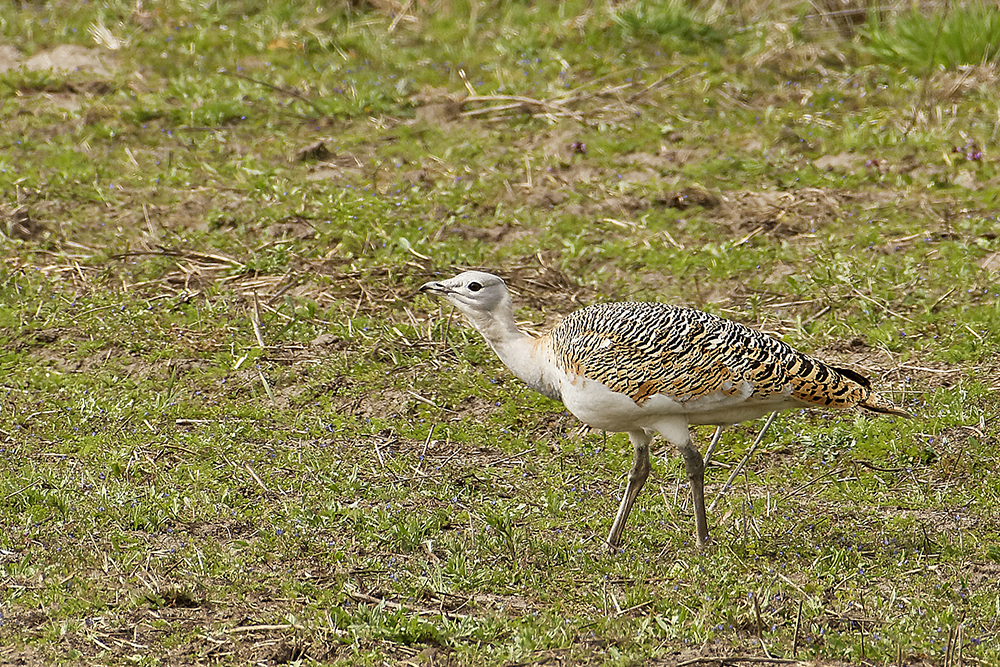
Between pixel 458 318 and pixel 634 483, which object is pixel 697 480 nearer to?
pixel 634 483

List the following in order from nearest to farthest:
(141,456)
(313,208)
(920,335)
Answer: (141,456)
(920,335)
(313,208)

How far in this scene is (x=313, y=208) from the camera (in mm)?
9289

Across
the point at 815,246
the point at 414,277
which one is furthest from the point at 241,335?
the point at 815,246

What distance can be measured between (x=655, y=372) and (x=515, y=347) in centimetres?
72

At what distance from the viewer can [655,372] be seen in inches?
214

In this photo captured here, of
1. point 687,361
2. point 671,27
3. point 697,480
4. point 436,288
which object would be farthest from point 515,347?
point 671,27

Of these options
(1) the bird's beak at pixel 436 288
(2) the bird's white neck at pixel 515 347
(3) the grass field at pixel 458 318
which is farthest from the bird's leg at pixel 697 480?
(1) the bird's beak at pixel 436 288

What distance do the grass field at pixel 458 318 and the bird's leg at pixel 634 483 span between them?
0.53 ft

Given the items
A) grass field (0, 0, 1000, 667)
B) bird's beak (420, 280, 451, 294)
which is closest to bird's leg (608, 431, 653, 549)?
grass field (0, 0, 1000, 667)

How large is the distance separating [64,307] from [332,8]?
5.42 meters

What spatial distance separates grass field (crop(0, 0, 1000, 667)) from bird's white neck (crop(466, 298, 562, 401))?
27.6 inches

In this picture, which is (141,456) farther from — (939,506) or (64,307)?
(939,506)

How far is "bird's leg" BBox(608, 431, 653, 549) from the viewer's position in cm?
569

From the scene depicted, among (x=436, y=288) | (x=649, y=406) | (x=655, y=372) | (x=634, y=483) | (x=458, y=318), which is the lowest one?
(x=458, y=318)
